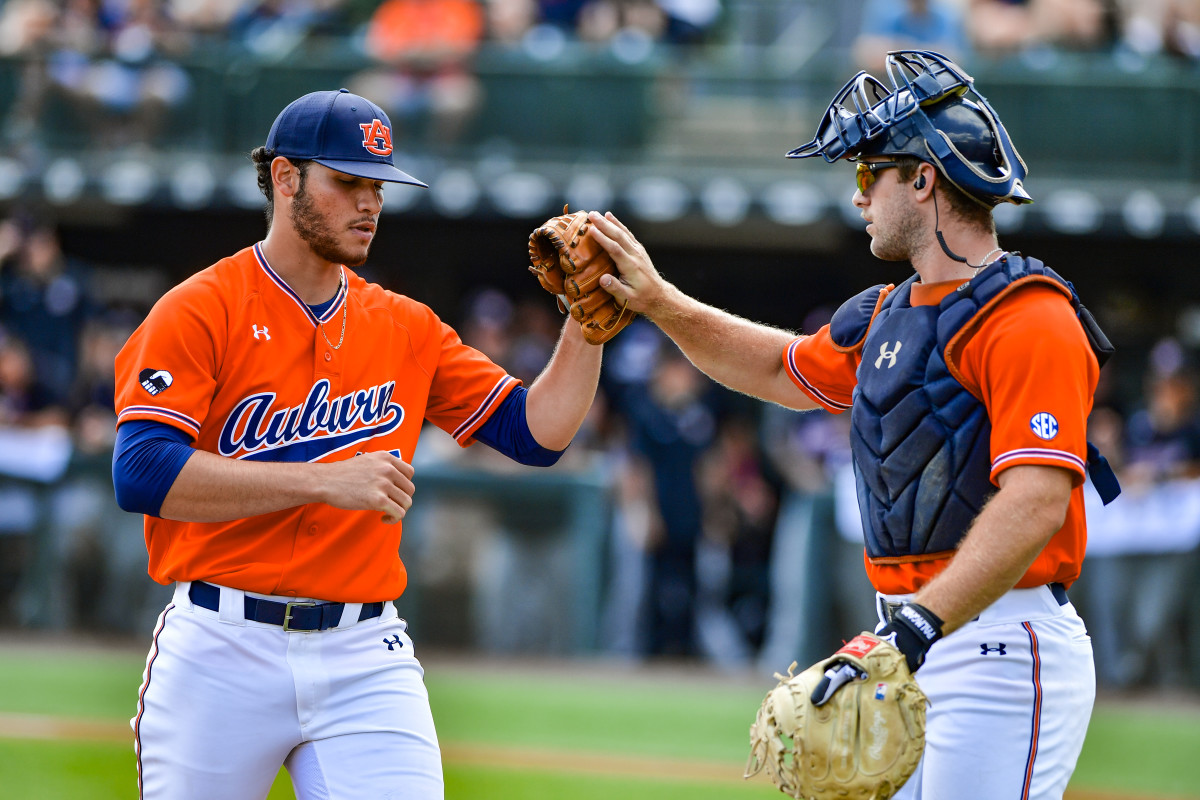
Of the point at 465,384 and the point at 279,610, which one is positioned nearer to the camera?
the point at 279,610

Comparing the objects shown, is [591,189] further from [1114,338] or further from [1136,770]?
[1136,770]

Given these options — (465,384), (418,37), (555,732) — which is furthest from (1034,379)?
(418,37)

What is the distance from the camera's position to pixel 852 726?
105 inches

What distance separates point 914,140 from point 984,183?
18 centimetres

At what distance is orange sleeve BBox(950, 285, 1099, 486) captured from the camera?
2.74m

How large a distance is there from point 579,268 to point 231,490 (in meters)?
1.06

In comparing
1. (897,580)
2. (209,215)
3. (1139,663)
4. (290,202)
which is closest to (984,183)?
(897,580)

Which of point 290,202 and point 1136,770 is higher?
point 290,202

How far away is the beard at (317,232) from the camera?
3.30 m

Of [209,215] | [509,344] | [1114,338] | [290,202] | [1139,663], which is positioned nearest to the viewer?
[290,202]

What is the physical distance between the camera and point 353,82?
11.0m

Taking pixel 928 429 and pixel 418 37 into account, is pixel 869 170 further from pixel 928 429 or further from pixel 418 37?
pixel 418 37

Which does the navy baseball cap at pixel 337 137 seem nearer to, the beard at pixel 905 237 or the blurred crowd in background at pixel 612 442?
the beard at pixel 905 237

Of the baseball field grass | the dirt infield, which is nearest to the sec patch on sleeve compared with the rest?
the baseball field grass
